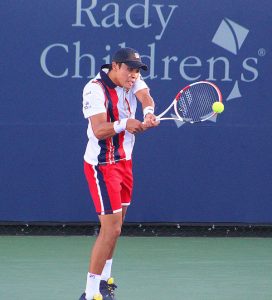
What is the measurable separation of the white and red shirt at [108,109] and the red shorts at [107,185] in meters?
0.04

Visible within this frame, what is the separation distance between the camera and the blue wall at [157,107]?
8.05 meters

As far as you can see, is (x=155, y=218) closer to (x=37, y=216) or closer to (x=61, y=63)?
(x=37, y=216)

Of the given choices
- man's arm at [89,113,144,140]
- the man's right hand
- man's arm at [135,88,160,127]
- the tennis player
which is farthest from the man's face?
the man's right hand

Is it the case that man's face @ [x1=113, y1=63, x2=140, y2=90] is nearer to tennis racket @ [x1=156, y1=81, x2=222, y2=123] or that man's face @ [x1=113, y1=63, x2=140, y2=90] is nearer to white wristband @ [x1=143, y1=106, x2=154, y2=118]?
white wristband @ [x1=143, y1=106, x2=154, y2=118]

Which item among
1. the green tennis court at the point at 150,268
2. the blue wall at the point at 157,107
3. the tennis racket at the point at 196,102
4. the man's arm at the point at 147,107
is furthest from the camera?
the blue wall at the point at 157,107

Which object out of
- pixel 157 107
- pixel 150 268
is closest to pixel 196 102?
pixel 150 268

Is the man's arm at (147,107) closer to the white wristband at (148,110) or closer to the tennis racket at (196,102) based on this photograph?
the white wristband at (148,110)

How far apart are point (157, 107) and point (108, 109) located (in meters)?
2.56

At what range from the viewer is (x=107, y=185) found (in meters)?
5.54

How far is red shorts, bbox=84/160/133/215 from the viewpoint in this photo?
5.52 metres

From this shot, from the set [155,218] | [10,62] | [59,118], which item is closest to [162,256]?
[155,218]

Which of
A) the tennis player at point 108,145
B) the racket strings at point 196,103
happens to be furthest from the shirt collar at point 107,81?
the racket strings at point 196,103

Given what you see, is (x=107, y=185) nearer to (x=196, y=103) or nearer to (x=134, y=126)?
(x=134, y=126)

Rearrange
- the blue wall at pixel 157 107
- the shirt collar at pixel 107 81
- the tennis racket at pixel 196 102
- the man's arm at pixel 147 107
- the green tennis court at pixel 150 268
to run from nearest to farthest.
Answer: the man's arm at pixel 147 107
the shirt collar at pixel 107 81
the tennis racket at pixel 196 102
the green tennis court at pixel 150 268
the blue wall at pixel 157 107
